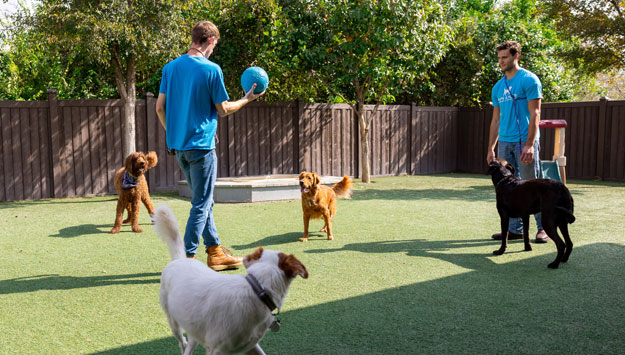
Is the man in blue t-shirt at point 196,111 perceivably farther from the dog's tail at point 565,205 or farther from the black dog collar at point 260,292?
the dog's tail at point 565,205

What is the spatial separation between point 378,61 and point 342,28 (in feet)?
3.42

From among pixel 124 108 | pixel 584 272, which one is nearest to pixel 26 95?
pixel 124 108

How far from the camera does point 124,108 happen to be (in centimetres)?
965

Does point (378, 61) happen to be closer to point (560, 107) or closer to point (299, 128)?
point (299, 128)

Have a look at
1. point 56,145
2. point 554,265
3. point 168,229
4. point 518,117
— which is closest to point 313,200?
point 518,117

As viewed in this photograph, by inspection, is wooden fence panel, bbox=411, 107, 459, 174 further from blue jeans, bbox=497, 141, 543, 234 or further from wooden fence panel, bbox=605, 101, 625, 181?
blue jeans, bbox=497, 141, 543, 234

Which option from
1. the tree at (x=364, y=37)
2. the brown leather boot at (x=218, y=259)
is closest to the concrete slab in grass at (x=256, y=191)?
the tree at (x=364, y=37)

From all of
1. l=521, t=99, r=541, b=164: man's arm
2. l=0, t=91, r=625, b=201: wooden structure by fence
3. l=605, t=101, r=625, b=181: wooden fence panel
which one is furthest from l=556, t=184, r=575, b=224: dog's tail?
l=605, t=101, r=625, b=181: wooden fence panel

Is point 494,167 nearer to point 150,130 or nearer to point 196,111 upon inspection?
point 196,111

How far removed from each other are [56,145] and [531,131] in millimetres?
8263

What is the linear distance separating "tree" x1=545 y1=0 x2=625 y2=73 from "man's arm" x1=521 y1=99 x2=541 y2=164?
8.52m

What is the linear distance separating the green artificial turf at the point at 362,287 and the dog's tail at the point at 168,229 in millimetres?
538

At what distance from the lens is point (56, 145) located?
9133 mm

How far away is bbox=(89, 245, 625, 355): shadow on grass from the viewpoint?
2619 millimetres
